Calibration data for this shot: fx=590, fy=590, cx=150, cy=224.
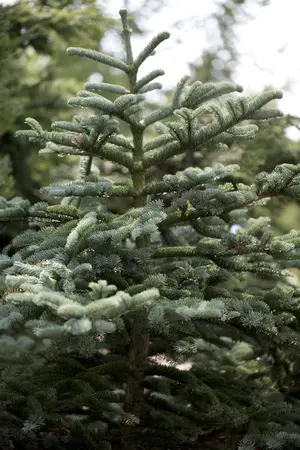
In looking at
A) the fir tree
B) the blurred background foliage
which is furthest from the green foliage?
the fir tree

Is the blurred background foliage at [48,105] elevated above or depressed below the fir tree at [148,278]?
above

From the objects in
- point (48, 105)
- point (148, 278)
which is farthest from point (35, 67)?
point (148, 278)

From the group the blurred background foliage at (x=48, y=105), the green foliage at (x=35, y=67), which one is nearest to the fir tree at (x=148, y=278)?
the blurred background foliage at (x=48, y=105)

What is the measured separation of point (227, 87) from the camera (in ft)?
10.3

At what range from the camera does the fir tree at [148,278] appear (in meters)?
2.87

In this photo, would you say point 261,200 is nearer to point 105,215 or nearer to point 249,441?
point 105,215

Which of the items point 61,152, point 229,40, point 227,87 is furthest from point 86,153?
point 229,40

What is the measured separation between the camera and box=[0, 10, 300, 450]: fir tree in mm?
2865

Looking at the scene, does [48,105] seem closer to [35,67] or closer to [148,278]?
[35,67]

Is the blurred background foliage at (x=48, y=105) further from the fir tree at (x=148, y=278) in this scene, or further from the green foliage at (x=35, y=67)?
the fir tree at (x=148, y=278)

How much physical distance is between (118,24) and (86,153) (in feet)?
11.6

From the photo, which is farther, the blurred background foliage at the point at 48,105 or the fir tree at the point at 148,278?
the blurred background foliage at the point at 48,105

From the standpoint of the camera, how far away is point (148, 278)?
9.62 feet

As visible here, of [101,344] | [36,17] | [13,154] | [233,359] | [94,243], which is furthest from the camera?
[13,154]
